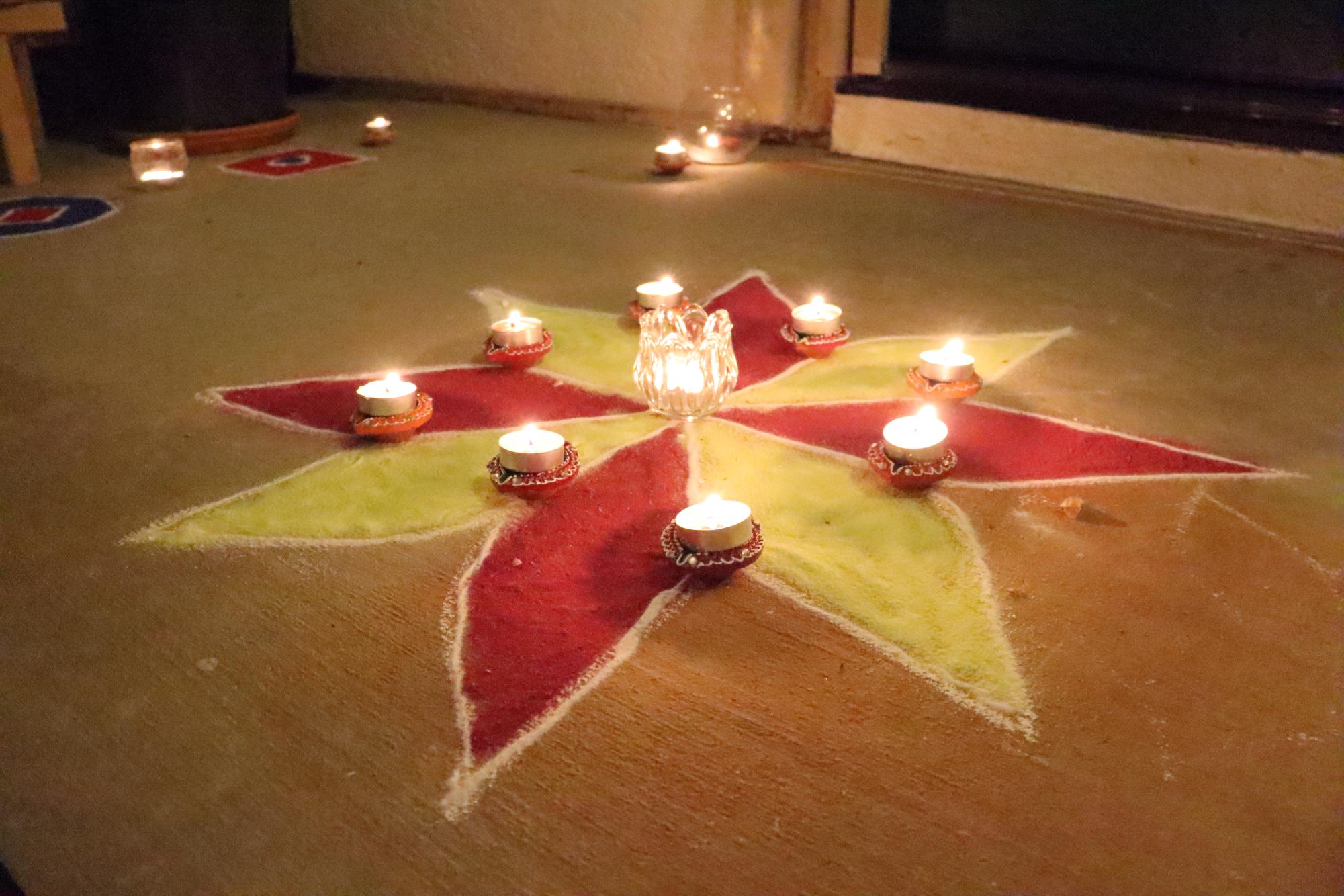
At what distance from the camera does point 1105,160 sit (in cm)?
303

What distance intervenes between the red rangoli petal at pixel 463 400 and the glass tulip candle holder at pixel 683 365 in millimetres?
146

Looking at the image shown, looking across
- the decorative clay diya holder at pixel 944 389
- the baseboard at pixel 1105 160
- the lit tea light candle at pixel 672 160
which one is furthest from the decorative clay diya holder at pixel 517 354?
the baseboard at pixel 1105 160

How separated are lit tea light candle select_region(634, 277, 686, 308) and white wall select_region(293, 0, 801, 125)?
2.03 m

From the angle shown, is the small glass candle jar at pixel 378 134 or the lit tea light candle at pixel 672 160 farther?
the small glass candle jar at pixel 378 134

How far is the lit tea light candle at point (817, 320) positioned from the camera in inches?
75.5

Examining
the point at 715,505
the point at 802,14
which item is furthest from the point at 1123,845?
the point at 802,14

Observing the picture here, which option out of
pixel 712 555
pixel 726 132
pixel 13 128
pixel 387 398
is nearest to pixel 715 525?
pixel 712 555

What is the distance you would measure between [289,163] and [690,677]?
10.1 feet

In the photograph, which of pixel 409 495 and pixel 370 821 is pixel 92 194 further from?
pixel 370 821

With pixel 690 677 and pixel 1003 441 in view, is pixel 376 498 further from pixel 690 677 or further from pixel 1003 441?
pixel 1003 441

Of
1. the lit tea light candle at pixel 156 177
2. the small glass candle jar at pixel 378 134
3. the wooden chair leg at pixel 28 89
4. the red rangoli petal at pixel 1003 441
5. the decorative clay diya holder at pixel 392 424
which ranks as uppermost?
the wooden chair leg at pixel 28 89

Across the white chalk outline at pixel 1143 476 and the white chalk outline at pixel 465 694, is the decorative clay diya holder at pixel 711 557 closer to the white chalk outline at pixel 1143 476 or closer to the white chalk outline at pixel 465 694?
the white chalk outline at pixel 465 694

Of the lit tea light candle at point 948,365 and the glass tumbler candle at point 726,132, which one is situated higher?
the glass tumbler candle at point 726,132

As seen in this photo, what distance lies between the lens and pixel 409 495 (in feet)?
4.88
